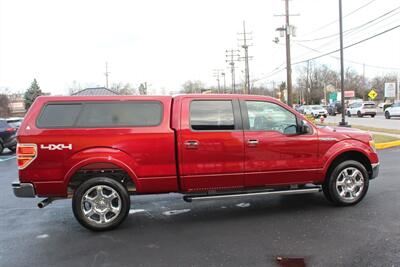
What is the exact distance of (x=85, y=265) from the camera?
15.1 ft

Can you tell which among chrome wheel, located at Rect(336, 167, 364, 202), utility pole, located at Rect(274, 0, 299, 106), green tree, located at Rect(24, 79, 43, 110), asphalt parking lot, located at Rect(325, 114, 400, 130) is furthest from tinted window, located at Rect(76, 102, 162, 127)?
green tree, located at Rect(24, 79, 43, 110)

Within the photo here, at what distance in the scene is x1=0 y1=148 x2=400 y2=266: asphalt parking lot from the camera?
4.70 metres

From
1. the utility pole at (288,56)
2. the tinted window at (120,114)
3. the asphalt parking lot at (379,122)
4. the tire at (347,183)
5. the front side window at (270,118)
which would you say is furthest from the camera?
the utility pole at (288,56)

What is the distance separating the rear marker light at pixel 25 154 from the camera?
563cm

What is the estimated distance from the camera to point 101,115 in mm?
5934

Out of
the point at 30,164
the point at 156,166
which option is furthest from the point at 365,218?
the point at 30,164

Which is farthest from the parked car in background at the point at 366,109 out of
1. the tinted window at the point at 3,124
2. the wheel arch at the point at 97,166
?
the wheel arch at the point at 97,166

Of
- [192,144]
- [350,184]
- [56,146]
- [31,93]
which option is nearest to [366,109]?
[350,184]

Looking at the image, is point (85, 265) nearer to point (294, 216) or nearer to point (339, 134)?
point (294, 216)

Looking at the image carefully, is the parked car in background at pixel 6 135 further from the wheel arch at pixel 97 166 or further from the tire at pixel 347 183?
the tire at pixel 347 183

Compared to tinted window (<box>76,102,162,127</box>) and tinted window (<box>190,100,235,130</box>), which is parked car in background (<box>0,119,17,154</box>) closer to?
tinted window (<box>76,102,162,127</box>)

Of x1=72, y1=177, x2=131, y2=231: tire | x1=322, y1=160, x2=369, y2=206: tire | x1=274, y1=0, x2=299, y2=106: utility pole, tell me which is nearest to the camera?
x1=72, y1=177, x2=131, y2=231: tire

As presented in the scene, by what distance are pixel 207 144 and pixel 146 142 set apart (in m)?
0.87

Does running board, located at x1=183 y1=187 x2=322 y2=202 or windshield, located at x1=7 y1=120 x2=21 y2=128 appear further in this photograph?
windshield, located at x1=7 y1=120 x2=21 y2=128
